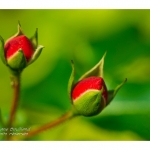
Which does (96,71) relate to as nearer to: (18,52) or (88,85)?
(88,85)

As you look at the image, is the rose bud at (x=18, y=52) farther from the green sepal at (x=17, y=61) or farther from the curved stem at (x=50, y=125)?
the curved stem at (x=50, y=125)

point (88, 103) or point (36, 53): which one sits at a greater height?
point (36, 53)

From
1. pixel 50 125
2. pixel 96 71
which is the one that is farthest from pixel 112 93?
pixel 50 125

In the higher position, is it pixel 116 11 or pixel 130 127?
pixel 116 11
